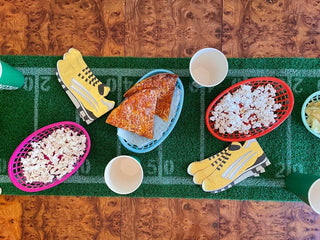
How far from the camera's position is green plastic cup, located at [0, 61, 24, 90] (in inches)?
43.0

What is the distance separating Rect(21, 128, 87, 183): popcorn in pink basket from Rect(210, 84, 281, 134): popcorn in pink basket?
0.59 meters

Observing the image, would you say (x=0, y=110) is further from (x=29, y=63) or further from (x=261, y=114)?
(x=261, y=114)

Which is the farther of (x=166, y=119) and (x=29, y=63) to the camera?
(x=29, y=63)

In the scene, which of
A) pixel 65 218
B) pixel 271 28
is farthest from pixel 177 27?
pixel 65 218

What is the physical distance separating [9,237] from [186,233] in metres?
0.78

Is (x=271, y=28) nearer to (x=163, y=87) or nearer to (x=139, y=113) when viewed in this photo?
(x=163, y=87)

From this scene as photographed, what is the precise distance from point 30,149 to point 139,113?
1.68 feet

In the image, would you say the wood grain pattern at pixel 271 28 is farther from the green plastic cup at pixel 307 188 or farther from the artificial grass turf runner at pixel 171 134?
the green plastic cup at pixel 307 188

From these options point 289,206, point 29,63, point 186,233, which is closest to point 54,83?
point 29,63

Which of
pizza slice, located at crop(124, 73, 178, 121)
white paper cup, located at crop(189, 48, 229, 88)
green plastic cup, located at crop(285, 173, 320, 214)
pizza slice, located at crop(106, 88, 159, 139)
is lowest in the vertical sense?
green plastic cup, located at crop(285, 173, 320, 214)

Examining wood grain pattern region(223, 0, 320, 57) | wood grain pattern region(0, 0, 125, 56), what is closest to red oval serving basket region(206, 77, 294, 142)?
wood grain pattern region(223, 0, 320, 57)

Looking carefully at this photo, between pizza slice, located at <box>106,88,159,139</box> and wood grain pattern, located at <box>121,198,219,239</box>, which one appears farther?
wood grain pattern, located at <box>121,198,219,239</box>

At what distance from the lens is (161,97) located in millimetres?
1130

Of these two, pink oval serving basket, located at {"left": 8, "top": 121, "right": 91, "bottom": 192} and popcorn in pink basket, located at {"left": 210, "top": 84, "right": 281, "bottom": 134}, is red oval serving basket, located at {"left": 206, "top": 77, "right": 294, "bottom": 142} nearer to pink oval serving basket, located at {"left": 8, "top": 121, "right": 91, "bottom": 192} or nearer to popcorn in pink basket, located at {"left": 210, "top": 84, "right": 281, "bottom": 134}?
popcorn in pink basket, located at {"left": 210, "top": 84, "right": 281, "bottom": 134}
